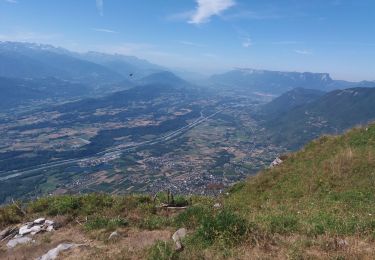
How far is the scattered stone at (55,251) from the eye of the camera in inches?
390

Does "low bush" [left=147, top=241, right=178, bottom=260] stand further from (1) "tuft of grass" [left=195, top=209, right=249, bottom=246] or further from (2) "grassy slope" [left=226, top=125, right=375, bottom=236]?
(2) "grassy slope" [left=226, top=125, right=375, bottom=236]

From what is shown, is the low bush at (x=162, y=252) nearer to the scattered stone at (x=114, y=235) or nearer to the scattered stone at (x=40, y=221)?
the scattered stone at (x=114, y=235)

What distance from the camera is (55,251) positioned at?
10.2m

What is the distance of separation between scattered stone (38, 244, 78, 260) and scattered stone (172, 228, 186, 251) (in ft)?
9.48

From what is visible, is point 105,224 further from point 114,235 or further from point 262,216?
Answer: point 262,216

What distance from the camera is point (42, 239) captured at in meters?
11.7

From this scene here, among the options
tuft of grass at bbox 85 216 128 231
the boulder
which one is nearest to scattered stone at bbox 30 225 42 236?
the boulder

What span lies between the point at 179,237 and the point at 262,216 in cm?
275

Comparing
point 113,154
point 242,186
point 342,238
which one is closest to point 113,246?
point 342,238

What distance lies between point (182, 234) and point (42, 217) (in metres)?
6.83

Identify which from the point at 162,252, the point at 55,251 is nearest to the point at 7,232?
the point at 55,251

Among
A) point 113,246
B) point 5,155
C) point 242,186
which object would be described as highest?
point 113,246

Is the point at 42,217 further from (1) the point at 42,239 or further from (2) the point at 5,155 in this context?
(2) the point at 5,155

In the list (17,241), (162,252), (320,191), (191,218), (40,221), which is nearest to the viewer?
(162,252)
